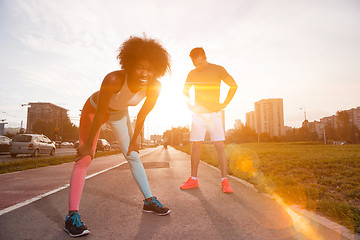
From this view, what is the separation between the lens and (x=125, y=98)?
2.43 metres

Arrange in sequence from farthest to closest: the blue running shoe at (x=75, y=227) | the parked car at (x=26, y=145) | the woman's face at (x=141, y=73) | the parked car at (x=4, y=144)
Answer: the parked car at (x=4, y=144) → the parked car at (x=26, y=145) → the woman's face at (x=141, y=73) → the blue running shoe at (x=75, y=227)

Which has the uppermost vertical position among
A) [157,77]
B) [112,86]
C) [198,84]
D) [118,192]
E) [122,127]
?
[198,84]

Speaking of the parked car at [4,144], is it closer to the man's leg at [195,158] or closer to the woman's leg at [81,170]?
the man's leg at [195,158]

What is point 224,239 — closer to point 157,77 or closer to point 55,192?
point 157,77

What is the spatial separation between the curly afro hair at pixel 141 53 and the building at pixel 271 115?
11463cm

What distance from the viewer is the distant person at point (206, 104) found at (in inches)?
165

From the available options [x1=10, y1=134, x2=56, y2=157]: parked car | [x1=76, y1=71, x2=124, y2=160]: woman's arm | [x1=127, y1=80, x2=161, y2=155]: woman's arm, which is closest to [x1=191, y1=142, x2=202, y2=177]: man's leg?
[x1=127, y1=80, x2=161, y2=155]: woman's arm

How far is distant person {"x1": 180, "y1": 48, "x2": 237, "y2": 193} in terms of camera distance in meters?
4.20

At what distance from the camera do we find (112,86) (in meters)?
2.21

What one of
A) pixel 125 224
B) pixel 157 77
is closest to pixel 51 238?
pixel 125 224

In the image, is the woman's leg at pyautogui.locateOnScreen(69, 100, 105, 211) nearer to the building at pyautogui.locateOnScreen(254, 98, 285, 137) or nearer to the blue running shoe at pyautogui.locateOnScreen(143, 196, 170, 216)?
the blue running shoe at pyautogui.locateOnScreen(143, 196, 170, 216)

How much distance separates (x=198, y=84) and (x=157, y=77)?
1.84 meters

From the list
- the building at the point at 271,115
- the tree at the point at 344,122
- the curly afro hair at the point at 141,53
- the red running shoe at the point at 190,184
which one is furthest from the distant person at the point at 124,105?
the building at the point at 271,115

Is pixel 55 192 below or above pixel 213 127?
below
